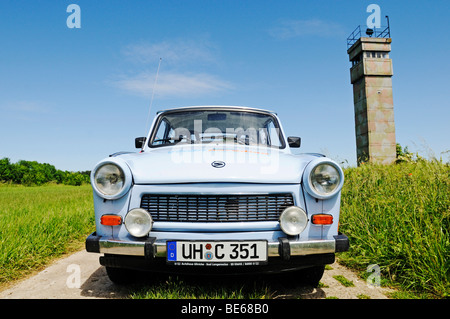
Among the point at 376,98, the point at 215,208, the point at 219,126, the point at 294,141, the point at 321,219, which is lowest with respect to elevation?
the point at 321,219

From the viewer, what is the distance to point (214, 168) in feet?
7.10

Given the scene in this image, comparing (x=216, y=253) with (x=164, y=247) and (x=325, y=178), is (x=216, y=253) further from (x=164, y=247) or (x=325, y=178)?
(x=325, y=178)

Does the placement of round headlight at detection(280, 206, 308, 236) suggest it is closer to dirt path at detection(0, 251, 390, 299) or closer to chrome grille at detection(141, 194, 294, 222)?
chrome grille at detection(141, 194, 294, 222)

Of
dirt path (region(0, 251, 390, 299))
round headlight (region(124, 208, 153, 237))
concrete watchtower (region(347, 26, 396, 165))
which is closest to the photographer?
round headlight (region(124, 208, 153, 237))

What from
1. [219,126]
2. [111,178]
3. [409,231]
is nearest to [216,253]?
[111,178]

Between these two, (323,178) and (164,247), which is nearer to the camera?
(164,247)

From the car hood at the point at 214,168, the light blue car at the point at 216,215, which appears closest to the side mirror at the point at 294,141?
the car hood at the point at 214,168

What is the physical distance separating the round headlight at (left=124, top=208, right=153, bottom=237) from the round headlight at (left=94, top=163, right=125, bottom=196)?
229 mm

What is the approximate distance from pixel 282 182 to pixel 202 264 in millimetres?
777

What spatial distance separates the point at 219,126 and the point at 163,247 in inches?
69.7

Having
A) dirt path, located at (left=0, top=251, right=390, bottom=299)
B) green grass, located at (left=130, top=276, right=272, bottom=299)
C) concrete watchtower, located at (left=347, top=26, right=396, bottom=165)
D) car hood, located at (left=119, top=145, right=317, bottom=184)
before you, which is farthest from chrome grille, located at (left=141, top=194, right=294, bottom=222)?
concrete watchtower, located at (left=347, top=26, right=396, bottom=165)

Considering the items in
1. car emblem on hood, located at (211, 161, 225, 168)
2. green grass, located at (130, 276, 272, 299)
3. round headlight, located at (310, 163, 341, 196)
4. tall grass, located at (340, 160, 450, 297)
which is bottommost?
green grass, located at (130, 276, 272, 299)

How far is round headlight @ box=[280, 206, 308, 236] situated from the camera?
2068 millimetres
